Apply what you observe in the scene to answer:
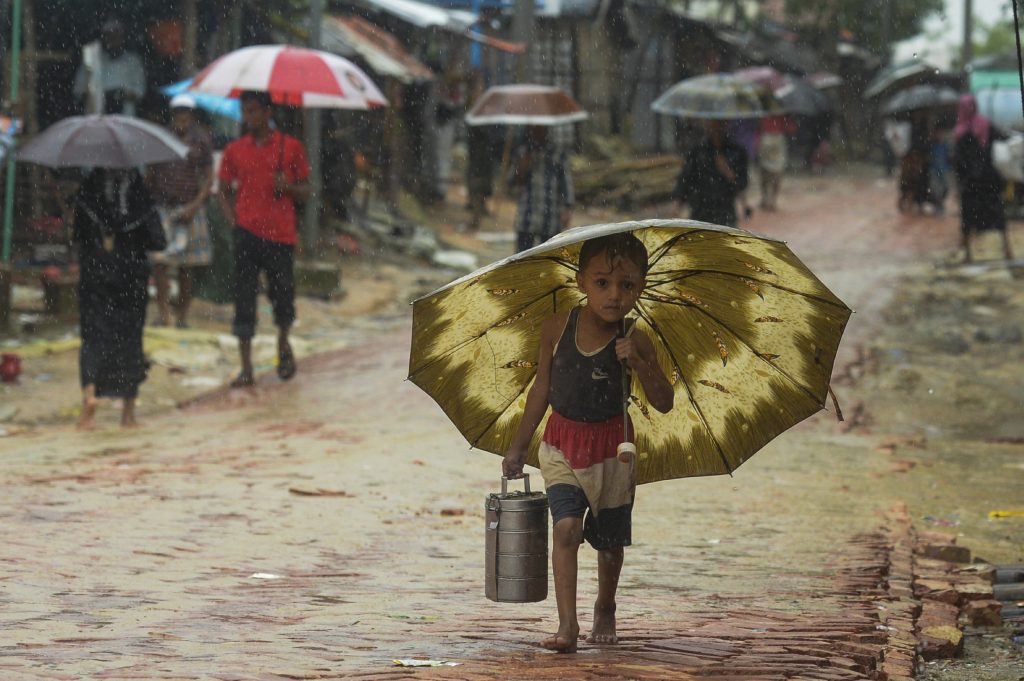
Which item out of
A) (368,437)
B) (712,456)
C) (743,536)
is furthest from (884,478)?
(712,456)

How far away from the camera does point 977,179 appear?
19.4 m

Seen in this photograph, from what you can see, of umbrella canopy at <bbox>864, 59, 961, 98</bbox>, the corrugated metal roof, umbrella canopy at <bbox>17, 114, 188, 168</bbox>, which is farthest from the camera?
umbrella canopy at <bbox>864, 59, 961, 98</bbox>

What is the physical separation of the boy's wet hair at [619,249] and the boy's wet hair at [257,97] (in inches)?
258

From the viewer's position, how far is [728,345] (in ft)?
15.5

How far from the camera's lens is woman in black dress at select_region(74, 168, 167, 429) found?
31.8ft

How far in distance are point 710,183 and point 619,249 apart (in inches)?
322

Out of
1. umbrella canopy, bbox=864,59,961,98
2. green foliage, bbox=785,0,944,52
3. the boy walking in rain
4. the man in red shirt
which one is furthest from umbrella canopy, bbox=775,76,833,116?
the boy walking in rain

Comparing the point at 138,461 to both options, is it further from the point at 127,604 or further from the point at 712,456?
the point at 712,456

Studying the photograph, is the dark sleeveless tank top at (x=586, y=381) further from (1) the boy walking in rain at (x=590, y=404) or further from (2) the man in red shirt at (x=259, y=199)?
(2) the man in red shirt at (x=259, y=199)

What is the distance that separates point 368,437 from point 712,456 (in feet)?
17.0

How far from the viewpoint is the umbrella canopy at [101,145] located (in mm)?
9523

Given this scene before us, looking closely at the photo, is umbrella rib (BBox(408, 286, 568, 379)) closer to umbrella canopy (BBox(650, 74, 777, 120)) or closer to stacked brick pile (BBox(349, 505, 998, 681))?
stacked brick pile (BBox(349, 505, 998, 681))

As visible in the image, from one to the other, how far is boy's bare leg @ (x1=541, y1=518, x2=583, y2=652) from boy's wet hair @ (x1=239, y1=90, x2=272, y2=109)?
677 centimetres

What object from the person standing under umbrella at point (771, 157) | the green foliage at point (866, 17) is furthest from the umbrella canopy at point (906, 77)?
the person standing under umbrella at point (771, 157)
